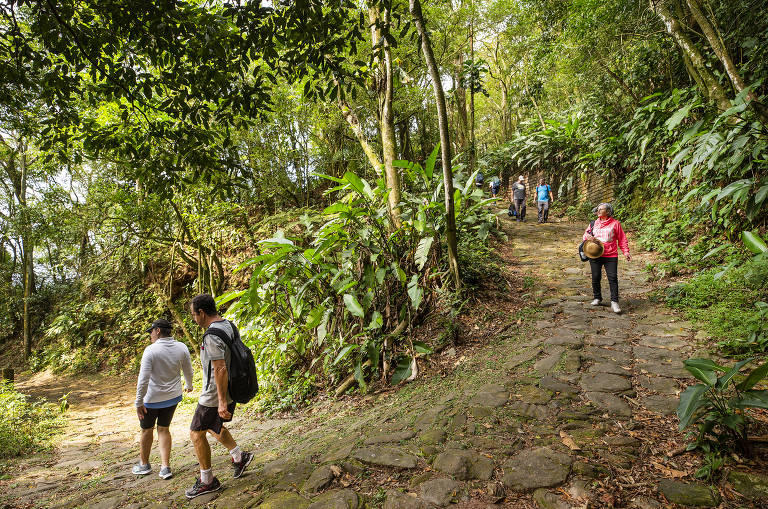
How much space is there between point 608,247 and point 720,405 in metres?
3.23

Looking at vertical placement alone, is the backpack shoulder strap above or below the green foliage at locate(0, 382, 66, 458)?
above

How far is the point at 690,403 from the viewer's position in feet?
6.90

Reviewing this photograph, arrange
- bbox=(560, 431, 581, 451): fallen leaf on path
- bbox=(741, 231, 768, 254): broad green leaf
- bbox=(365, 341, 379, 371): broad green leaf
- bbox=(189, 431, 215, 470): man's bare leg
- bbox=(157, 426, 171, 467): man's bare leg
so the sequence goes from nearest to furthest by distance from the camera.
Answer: bbox=(560, 431, 581, 451): fallen leaf on path, bbox=(741, 231, 768, 254): broad green leaf, bbox=(189, 431, 215, 470): man's bare leg, bbox=(157, 426, 171, 467): man's bare leg, bbox=(365, 341, 379, 371): broad green leaf

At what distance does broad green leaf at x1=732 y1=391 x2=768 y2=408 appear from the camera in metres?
1.90

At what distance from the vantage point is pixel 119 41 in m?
3.11

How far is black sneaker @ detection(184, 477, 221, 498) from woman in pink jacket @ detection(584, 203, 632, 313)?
490cm

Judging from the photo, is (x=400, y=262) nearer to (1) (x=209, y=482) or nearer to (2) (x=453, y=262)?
(2) (x=453, y=262)

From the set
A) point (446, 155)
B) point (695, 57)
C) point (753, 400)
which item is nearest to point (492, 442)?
point (753, 400)

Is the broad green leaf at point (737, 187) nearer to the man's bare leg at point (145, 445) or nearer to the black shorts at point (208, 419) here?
the black shorts at point (208, 419)

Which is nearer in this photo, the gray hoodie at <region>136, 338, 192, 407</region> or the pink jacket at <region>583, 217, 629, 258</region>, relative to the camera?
the gray hoodie at <region>136, 338, 192, 407</region>

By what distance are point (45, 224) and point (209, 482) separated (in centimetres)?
1394

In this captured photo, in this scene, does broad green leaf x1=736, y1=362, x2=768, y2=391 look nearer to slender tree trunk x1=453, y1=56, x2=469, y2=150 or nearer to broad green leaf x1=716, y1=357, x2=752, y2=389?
broad green leaf x1=716, y1=357, x2=752, y2=389

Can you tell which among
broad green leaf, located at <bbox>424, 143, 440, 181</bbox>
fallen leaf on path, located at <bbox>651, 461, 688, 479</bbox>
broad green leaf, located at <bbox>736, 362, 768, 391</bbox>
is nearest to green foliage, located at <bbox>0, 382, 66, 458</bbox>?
broad green leaf, located at <bbox>424, 143, 440, 181</bbox>

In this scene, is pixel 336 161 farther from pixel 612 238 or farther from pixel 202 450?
pixel 202 450
